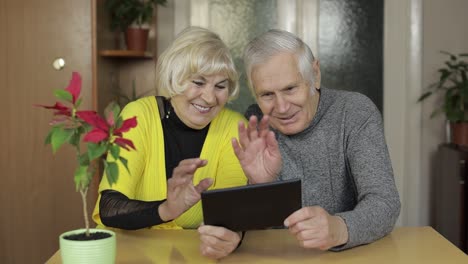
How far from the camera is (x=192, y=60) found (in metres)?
1.99

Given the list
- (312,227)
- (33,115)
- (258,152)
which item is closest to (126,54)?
(33,115)

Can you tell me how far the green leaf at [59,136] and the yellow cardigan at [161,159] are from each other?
64cm

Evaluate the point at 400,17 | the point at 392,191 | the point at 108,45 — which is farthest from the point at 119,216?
the point at 400,17

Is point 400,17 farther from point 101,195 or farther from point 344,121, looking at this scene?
point 101,195

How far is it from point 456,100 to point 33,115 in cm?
237

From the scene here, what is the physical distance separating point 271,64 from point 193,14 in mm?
2350

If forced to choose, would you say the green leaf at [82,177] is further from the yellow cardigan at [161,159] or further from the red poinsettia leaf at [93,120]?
the yellow cardigan at [161,159]

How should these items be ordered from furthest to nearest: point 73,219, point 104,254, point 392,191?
point 73,219 → point 392,191 → point 104,254

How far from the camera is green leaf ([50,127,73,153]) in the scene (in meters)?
1.30

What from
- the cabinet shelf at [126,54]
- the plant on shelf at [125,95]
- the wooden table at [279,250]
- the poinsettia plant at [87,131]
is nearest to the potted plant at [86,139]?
the poinsettia plant at [87,131]

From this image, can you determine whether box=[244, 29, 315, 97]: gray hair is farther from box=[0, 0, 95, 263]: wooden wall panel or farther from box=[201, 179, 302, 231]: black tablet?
box=[0, 0, 95, 263]: wooden wall panel

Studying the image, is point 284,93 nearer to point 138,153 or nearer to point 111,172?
point 138,153

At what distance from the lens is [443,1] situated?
407 centimetres

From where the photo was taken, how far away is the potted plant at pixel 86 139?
51.3 inches
